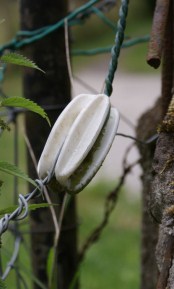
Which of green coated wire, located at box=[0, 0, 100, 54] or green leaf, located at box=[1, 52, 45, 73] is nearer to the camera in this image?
green leaf, located at box=[1, 52, 45, 73]

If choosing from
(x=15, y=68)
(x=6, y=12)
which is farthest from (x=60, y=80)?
(x=6, y=12)

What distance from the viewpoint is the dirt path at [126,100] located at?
509cm

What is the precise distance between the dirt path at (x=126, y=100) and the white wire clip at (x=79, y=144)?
341 cm

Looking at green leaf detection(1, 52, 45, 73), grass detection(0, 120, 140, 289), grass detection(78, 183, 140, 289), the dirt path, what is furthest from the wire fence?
the dirt path

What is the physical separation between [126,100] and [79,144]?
6.00 meters

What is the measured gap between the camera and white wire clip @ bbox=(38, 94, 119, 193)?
40.3 inches

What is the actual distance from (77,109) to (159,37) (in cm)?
14

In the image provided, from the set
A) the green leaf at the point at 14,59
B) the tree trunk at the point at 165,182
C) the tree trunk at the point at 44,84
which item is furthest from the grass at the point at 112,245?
the green leaf at the point at 14,59

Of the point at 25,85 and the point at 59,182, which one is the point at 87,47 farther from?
the point at 59,182

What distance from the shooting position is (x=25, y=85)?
177 cm

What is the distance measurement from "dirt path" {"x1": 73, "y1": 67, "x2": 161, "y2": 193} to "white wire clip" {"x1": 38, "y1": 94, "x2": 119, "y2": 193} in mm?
3408

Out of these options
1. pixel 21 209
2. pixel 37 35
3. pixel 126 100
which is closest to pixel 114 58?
pixel 21 209

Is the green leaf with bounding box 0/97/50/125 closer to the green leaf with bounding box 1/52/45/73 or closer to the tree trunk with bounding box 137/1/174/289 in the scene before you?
the green leaf with bounding box 1/52/45/73

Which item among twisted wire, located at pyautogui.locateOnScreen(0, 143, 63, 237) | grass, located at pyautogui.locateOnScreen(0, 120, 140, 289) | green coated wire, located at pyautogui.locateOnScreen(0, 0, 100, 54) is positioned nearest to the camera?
twisted wire, located at pyautogui.locateOnScreen(0, 143, 63, 237)
